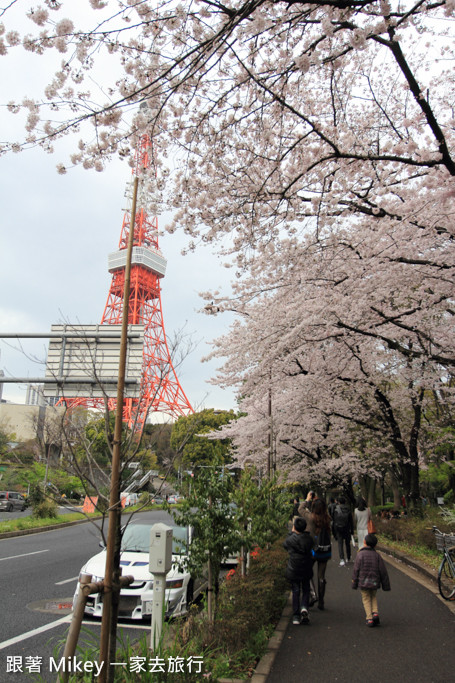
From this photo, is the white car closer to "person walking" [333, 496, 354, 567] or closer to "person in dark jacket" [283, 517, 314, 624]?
"person in dark jacket" [283, 517, 314, 624]

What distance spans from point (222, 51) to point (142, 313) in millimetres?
50470

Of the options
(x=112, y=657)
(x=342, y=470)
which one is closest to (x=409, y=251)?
(x=112, y=657)

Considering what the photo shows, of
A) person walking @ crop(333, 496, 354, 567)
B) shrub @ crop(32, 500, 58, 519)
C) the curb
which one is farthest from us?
shrub @ crop(32, 500, 58, 519)

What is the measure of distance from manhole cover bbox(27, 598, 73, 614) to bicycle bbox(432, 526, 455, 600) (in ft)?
15.9

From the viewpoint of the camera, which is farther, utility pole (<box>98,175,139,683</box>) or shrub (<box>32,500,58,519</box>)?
shrub (<box>32,500,58,519</box>)

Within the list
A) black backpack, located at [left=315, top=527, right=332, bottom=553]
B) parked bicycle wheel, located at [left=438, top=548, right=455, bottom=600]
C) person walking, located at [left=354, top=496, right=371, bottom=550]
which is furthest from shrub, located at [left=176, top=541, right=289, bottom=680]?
person walking, located at [left=354, top=496, right=371, bottom=550]

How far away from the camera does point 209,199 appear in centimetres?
621

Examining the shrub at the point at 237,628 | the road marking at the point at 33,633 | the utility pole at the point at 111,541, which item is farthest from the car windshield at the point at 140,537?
the utility pole at the point at 111,541

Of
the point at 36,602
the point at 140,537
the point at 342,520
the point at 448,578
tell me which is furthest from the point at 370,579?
the point at 342,520

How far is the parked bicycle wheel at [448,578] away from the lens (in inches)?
245

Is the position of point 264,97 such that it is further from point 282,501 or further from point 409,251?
point 282,501

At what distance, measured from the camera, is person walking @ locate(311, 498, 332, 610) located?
20.4 ft

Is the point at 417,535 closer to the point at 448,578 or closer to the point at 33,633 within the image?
the point at 448,578

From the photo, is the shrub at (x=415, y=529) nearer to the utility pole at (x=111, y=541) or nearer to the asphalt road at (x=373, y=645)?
the asphalt road at (x=373, y=645)
